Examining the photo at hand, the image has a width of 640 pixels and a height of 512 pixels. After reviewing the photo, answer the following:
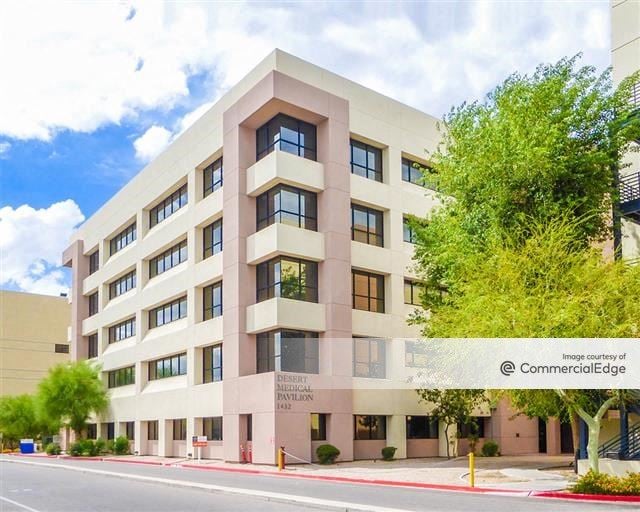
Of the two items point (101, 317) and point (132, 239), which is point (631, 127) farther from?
point (101, 317)

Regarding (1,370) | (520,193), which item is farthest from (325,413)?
(1,370)

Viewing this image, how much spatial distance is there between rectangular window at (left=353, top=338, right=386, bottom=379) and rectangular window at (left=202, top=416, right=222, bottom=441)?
8.28 meters

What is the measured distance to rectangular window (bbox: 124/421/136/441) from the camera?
182 feet

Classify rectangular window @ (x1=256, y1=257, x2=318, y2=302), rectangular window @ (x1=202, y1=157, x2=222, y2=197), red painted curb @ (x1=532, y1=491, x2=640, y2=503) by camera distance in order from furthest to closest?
rectangular window @ (x1=202, y1=157, x2=222, y2=197)
rectangular window @ (x1=256, y1=257, x2=318, y2=302)
red painted curb @ (x1=532, y1=491, x2=640, y2=503)

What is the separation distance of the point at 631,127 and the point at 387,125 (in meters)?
16.5

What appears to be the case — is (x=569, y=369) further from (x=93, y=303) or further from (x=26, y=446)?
(x=26, y=446)

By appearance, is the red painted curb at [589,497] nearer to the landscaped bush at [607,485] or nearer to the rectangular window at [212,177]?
the landscaped bush at [607,485]

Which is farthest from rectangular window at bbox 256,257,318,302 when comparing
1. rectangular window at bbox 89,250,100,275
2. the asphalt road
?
Result: rectangular window at bbox 89,250,100,275

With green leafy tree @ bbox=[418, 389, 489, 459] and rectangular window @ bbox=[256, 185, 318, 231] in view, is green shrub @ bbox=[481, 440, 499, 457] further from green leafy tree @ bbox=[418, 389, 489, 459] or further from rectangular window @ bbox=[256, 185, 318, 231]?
rectangular window @ bbox=[256, 185, 318, 231]

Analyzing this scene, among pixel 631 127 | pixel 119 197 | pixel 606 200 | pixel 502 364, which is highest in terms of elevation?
pixel 119 197

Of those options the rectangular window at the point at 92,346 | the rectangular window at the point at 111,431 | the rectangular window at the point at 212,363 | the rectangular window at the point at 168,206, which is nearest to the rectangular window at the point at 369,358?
the rectangular window at the point at 212,363

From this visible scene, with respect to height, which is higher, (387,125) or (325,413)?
(387,125)

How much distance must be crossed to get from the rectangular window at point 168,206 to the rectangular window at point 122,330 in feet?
24.7

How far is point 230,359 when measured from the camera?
40344 millimetres
